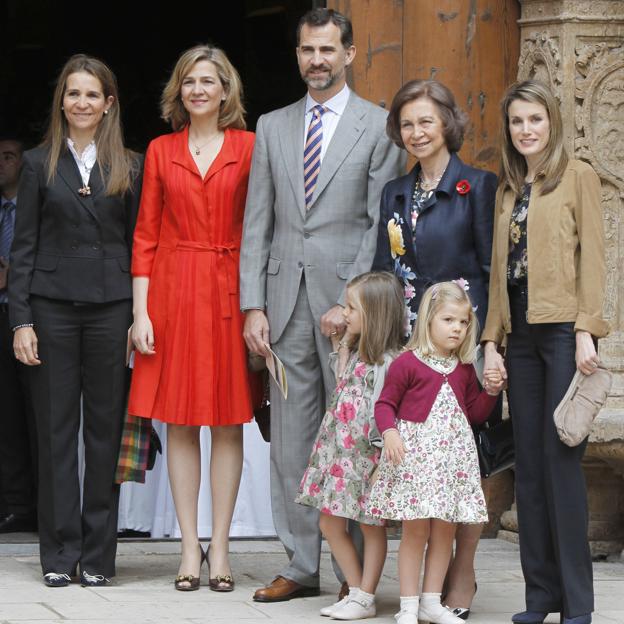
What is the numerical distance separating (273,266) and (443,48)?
5.50 feet

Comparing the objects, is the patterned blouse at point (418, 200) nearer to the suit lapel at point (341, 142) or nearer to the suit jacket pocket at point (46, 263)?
the suit lapel at point (341, 142)

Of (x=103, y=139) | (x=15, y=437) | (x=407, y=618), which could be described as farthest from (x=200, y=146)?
(x=15, y=437)

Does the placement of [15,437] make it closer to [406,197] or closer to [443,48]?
[443,48]

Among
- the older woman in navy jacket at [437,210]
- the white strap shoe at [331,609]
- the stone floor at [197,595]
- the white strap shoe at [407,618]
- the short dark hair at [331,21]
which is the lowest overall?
the stone floor at [197,595]

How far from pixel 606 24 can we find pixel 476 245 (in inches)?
67.9

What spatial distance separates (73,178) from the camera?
6395mm

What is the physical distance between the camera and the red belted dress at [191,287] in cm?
630

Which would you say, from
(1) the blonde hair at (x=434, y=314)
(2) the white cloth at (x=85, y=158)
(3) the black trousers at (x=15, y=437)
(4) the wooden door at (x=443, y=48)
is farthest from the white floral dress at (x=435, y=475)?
(3) the black trousers at (x=15, y=437)

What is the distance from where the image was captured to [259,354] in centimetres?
627

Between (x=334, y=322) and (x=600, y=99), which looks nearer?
(x=334, y=322)

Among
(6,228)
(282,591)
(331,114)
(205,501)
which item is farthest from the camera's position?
(6,228)

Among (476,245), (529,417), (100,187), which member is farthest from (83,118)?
(529,417)

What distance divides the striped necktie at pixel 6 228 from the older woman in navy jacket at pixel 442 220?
2.66 meters

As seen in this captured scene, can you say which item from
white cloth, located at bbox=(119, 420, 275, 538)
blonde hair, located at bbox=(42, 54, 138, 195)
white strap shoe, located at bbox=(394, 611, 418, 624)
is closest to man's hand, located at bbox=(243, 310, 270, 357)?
blonde hair, located at bbox=(42, 54, 138, 195)
